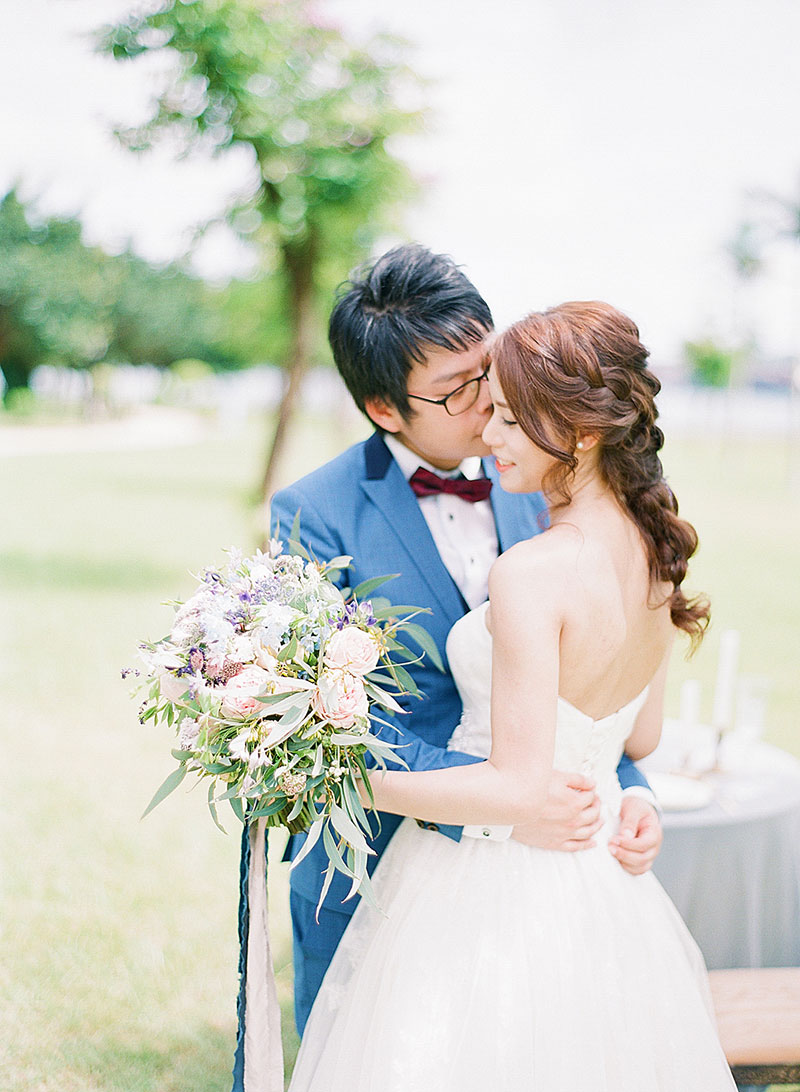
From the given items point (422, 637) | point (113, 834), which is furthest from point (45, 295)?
point (422, 637)

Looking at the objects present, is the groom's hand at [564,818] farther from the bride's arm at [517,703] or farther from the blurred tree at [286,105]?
the blurred tree at [286,105]

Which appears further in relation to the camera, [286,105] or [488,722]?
[286,105]

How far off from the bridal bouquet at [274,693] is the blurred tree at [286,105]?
7.83 metres

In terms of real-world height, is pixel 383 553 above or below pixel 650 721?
above

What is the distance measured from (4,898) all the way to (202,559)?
8.62m

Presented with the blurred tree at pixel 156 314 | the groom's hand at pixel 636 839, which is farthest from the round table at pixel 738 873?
the blurred tree at pixel 156 314

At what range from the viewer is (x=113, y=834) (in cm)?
468

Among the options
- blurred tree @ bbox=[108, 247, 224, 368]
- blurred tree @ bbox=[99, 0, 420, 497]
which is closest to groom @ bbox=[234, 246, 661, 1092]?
blurred tree @ bbox=[99, 0, 420, 497]

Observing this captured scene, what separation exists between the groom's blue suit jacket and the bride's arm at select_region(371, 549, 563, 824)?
357 millimetres

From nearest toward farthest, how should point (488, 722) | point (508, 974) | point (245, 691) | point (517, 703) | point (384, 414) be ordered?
point (245, 691) → point (517, 703) → point (508, 974) → point (488, 722) → point (384, 414)

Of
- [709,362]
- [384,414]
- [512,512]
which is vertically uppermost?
[384,414]

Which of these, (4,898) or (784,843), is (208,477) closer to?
(4,898)

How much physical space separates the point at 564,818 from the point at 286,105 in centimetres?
838

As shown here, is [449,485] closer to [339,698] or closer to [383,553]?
[383,553]
